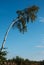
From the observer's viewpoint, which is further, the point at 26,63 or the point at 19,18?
the point at 26,63

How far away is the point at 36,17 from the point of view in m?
37.3

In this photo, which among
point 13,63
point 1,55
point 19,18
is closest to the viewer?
point 1,55

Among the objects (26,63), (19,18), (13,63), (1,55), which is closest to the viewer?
(1,55)

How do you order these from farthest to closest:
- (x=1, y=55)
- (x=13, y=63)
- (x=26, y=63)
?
(x=26, y=63)
(x=13, y=63)
(x=1, y=55)

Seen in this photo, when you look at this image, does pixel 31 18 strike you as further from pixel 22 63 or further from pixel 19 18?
pixel 22 63

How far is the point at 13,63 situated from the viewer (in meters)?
50.1

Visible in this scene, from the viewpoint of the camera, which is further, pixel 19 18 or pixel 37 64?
pixel 37 64

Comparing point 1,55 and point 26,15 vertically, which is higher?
point 26,15

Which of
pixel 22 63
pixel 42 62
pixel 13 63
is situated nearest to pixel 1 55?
pixel 13 63

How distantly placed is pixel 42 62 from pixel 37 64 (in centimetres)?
129

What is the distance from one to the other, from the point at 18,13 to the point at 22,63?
17.9 metres

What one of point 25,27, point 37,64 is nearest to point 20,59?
point 37,64

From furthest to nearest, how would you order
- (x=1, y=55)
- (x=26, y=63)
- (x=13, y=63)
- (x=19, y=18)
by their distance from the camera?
(x=26, y=63), (x=13, y=63), (x=19, y=18), (x=1, y=55)

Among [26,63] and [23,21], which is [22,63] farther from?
[23,21]
